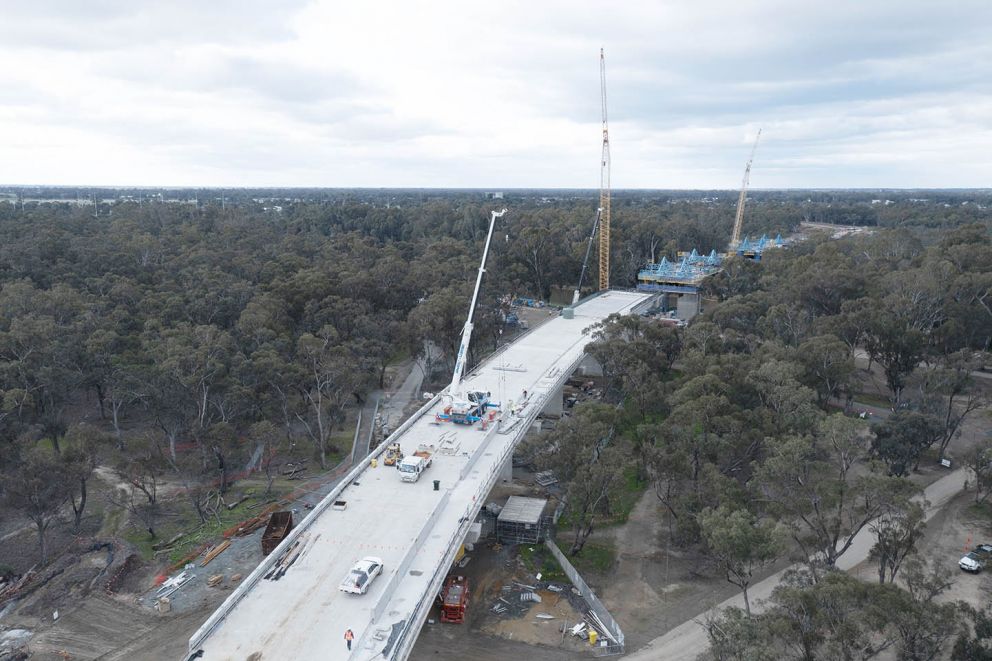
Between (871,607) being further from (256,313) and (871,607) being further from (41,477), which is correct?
(256,313)

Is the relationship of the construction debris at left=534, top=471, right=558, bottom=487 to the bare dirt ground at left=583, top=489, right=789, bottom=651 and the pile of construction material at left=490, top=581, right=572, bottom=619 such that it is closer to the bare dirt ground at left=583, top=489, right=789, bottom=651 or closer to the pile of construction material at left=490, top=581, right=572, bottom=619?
the bare dirt ground at left=583, top=489, right=789, bottom=651

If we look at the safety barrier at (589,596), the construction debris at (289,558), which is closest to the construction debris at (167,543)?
the construction debris at (289,558)

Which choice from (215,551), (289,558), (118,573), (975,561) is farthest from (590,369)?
(118,573)

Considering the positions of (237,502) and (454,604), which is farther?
(237,502)

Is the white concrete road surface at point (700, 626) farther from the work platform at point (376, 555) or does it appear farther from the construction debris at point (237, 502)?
the construction debris at point (237, 502)

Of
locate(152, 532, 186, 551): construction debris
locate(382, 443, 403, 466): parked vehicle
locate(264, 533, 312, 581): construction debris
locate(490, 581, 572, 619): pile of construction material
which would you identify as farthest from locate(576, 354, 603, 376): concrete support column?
locate(264, 533, 312, 581): construction debris

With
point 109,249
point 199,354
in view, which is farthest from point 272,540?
point 109,249

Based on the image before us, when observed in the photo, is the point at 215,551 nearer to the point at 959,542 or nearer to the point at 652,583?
the point at 652,583
